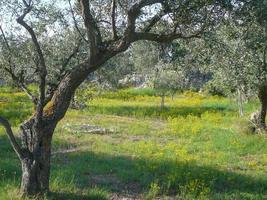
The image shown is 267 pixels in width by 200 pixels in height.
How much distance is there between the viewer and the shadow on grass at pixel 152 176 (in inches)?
465

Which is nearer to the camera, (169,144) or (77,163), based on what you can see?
(77,163)

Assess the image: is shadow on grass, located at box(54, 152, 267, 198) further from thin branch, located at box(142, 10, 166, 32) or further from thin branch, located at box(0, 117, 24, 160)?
thin branch, located at box(142, 10, 166, 32)

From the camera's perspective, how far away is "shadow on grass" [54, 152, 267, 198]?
38.8ft

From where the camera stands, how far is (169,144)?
19172mm

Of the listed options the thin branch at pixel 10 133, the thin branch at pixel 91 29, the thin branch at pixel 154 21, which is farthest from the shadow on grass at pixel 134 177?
the thin branch at pixel 154 21

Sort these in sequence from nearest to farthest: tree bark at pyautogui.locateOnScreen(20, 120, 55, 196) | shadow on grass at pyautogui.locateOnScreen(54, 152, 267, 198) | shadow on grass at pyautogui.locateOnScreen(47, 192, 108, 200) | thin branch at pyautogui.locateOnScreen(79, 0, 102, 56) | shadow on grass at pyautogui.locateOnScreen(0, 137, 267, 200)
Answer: thin branch at pyautogui.locateOnScreen(79, 0, 102, 56), tree bark at pyautogui.locateOnScreen(20, 120, 55, 196), shadow on grass at pyautogui.locateOnScreen(47, 192, 108, 200), shadow on grass at pyautogui.locateOnScreen(0, 137, 267, 200), shadow on grass at pyautogui.locateOnScreen(54, 152, 267, 198)

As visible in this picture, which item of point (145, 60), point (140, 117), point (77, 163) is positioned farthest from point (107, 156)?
point (145, 60)

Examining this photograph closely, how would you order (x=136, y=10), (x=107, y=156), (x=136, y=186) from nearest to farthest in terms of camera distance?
1. (x=136, y=10)
2. (x=136, y=186)
3. (x=107, y=156)

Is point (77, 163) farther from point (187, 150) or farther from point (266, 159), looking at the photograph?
point (266, 159)

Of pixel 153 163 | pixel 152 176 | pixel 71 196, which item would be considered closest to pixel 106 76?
pixel 153 163

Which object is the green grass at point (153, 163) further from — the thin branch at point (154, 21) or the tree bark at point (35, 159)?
the thin branch at point (154, 21)

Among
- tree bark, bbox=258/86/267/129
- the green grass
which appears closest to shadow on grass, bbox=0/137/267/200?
the green grass

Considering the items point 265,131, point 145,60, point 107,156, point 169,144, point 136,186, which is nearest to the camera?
point 136,186

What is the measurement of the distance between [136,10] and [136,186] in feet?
16.6
